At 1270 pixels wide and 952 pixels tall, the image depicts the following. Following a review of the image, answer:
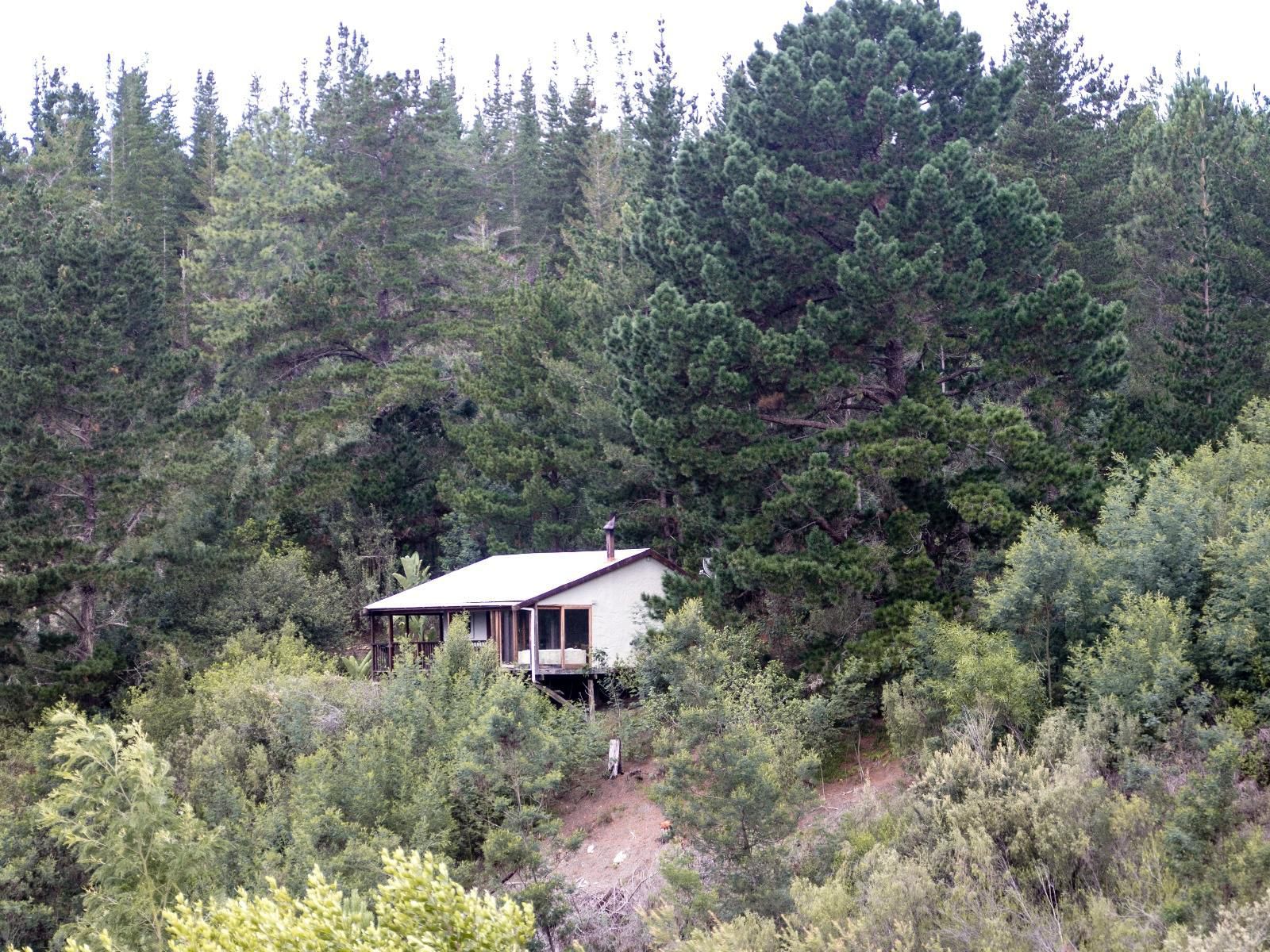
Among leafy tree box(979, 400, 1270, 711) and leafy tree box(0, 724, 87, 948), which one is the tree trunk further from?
leafy tree box(0, 724, 87, 948)

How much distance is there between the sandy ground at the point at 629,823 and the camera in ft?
74.3

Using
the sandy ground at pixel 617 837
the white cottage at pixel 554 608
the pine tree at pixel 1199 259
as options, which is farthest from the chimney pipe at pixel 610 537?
the pine tree at pixel 1199 259

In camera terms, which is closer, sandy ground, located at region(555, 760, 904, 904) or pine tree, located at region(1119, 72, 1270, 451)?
sandy ground, located at region(555, 760, 904, 904)

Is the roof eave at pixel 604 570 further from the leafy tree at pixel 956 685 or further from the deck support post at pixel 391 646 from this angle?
the leafy tree at pixel 956 685

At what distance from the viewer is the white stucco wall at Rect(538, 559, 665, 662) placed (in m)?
32.1

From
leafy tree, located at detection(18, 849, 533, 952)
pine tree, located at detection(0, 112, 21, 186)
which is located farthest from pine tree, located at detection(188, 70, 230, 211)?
leafy tree, located at detection(18, 849, 533, 952)

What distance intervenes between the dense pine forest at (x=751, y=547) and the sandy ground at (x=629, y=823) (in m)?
0.29

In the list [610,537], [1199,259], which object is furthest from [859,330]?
[610,537]

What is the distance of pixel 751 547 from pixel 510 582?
10214 mm

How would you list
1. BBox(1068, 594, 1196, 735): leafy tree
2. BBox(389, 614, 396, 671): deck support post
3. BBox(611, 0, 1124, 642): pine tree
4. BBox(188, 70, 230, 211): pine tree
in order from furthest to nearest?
BBox(188, 70, 230, 211): pine tree < BBox(389, 614, 396, 671): deck support post < BBox(611, 0, 1124, 642): pine tree < BBox(1068, 594, 1196, 735): leafy tree

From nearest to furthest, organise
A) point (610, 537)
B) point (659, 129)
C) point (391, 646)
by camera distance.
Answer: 1. point (610, 537)
2. point (391, 646)
3. point (659, 129)

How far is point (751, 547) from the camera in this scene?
25.3 m

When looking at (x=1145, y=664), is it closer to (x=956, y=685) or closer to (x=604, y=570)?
(x=956, y=685)

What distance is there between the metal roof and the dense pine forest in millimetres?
1846
